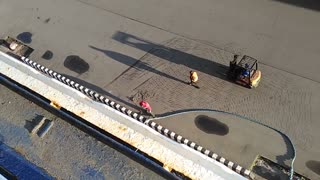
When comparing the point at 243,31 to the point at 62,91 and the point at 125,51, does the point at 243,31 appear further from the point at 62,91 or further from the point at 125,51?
the point at 62,91

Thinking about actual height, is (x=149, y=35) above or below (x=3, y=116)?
above

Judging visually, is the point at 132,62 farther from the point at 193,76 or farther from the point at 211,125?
the point at 211,125

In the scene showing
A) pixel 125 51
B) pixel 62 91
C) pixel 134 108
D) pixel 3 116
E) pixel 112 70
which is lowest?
pixel 3 116

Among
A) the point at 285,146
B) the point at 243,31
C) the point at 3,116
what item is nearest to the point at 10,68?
the point at 3,116

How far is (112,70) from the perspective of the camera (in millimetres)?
18516

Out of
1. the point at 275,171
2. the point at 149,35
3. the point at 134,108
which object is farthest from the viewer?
the point at 149,35

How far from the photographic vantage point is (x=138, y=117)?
15391 mm

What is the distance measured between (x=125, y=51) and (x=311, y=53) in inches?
364

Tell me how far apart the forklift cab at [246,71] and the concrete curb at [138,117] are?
400 centimetres

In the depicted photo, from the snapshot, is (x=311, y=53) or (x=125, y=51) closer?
(x=311, y=53)

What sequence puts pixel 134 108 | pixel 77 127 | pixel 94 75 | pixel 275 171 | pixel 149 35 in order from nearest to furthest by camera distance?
pixel 275 171
pixel 77 127
pixel 134 108
pixel 94 75
pixel 149 35

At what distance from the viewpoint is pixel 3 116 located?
53.2ft

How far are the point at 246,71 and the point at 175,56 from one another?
4055mm

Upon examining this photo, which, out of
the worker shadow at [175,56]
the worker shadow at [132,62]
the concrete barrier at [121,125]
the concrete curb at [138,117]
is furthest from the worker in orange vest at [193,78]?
the concrete barrier at [121,125]
